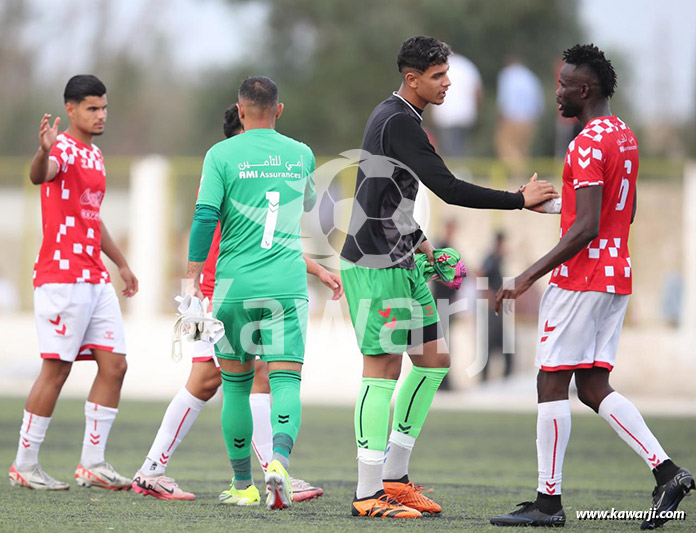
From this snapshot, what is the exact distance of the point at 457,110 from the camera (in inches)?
784

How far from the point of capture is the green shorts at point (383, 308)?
646 cm

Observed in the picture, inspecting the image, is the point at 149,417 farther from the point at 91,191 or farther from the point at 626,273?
the point at 626,273

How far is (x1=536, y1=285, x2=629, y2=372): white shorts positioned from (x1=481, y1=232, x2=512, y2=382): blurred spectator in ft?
39.0

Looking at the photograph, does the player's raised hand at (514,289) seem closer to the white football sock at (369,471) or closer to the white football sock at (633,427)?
the white football sock at (633,427)

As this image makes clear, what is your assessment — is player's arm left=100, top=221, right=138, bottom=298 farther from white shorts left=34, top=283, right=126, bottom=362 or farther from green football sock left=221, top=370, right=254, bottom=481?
green football sock left=221, top=370, right=254, bottom=481

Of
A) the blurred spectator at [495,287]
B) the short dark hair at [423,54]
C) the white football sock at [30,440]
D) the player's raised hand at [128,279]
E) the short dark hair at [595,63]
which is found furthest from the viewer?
the blurred spectator at [495,287]

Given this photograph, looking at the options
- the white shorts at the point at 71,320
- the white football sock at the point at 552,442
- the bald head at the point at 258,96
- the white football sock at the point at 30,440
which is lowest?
the white football sock at the point at 30,440

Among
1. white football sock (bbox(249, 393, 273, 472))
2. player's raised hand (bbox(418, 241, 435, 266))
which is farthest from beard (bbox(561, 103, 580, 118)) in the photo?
white football sock (bbox(249, 393, 273, 472))

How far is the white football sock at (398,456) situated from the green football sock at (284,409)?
0.62 metres

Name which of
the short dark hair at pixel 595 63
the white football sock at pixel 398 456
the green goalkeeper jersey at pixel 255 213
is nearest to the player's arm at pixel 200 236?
the green goalkeeper jersey at pixel 255 213

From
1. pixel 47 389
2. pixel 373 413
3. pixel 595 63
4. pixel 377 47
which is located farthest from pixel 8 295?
pixel 377 47

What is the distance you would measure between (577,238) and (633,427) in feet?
3.51

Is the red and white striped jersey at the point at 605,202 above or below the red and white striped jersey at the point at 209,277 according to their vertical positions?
above

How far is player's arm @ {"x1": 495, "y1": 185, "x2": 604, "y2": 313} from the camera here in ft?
19.6
